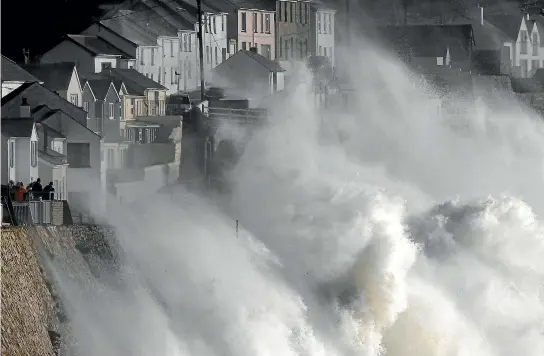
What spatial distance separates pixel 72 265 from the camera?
94.2 feet

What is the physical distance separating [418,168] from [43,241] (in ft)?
103

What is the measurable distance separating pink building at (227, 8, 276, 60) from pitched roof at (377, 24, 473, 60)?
442 inches

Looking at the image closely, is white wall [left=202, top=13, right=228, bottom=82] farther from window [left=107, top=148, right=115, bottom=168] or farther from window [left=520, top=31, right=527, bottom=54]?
window [left=520, top=31, right=527, bottom=54]

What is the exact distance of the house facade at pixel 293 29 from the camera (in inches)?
2872

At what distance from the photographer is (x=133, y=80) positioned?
52750 mm

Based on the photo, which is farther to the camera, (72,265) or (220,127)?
(220,127)

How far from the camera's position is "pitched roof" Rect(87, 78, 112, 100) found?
47.7 m

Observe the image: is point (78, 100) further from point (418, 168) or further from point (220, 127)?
point (418, 168)

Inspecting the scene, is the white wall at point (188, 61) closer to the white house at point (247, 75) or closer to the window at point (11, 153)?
the white house at point (247, 75)

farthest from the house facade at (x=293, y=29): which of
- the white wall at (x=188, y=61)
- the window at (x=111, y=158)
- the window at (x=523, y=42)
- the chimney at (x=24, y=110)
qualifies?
the chimney at (x=24, y=110)

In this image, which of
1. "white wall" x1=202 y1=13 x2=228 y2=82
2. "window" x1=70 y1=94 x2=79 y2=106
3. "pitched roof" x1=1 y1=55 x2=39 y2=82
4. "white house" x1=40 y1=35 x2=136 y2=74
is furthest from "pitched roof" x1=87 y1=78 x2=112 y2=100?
"white wall" x1=202 y1=13 x2=228 y2=82

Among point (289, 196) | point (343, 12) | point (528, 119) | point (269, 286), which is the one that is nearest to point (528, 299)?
point (269, 286)

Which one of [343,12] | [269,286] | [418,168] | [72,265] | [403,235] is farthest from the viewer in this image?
[343,12]

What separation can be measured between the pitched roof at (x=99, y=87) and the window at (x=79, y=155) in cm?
Result: 489
